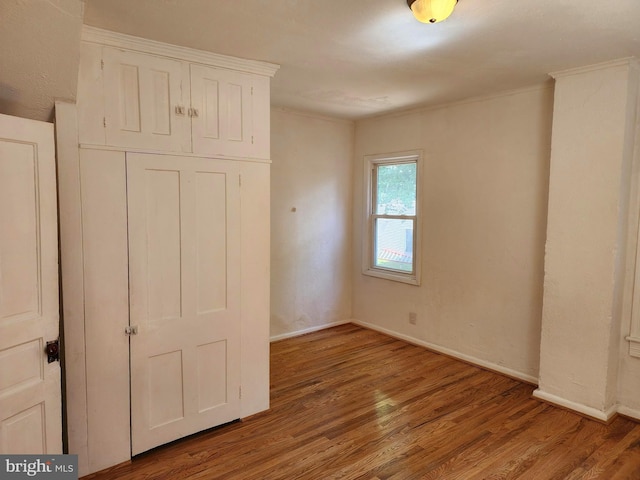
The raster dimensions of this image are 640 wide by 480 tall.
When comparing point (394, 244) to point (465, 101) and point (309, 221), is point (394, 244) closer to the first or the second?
point (309, 221)

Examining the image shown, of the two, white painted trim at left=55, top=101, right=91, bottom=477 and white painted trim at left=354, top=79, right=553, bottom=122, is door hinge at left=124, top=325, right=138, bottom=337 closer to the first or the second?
white painted trim at left=55, top=101, right=91, bottom=477

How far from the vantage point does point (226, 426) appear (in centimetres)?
277

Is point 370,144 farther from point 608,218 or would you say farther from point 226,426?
point 226,426

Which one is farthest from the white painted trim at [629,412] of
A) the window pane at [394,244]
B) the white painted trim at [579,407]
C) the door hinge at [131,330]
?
the door hinge at [131,330]

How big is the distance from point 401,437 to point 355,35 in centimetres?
248

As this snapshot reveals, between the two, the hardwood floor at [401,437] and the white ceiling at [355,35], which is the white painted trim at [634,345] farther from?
the white ceiling at [355,35]

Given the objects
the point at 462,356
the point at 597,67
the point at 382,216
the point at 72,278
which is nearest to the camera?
the point at 72,278

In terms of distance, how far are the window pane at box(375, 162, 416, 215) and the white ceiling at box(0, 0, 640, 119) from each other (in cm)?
142

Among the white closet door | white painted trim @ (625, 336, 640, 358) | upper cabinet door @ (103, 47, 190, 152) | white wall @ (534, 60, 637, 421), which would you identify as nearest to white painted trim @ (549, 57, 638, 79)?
white wall @ (534, 60, 637, 421)

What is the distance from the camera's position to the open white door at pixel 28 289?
1.73 meters

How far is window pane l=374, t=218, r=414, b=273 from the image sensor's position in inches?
178

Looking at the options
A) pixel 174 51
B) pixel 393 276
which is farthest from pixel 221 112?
pixel 393 276

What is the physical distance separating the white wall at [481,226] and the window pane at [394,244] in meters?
0.23

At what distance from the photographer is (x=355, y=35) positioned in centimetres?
231
